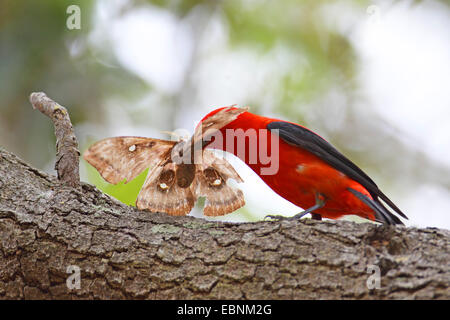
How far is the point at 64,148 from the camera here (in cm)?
305

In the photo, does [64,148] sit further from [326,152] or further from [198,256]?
[326,152]

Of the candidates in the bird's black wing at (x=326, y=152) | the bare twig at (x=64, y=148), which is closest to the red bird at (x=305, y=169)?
the bird's black wing at (x=326, y=152)

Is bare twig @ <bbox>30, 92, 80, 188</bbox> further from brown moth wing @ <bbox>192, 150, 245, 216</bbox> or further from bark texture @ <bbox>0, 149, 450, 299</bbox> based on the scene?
brown moth wing @ <bbox>192, 150, 245, 216</bbox>

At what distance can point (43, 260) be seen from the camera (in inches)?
103

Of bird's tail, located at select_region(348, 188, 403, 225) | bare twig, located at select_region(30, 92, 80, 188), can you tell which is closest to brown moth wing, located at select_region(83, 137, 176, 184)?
bare twig, located at select_region(30, 92, 80, 188)

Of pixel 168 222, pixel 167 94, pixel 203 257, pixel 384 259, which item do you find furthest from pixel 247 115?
pixel 167 94

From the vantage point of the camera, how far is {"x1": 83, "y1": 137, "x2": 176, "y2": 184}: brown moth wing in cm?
303

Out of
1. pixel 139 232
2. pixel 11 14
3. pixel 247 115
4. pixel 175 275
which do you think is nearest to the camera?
pixel 175 275

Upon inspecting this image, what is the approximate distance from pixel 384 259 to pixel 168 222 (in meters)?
1.18

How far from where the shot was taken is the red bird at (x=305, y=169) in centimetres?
333

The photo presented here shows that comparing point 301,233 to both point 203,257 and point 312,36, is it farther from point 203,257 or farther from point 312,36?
point 312,36

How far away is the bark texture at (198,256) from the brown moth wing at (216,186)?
1.41 ft

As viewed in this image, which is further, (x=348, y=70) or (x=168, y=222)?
(x=348, y=70)

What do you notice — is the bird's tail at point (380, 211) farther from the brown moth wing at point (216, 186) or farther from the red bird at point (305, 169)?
the brown moth wing at point (216, 186)
